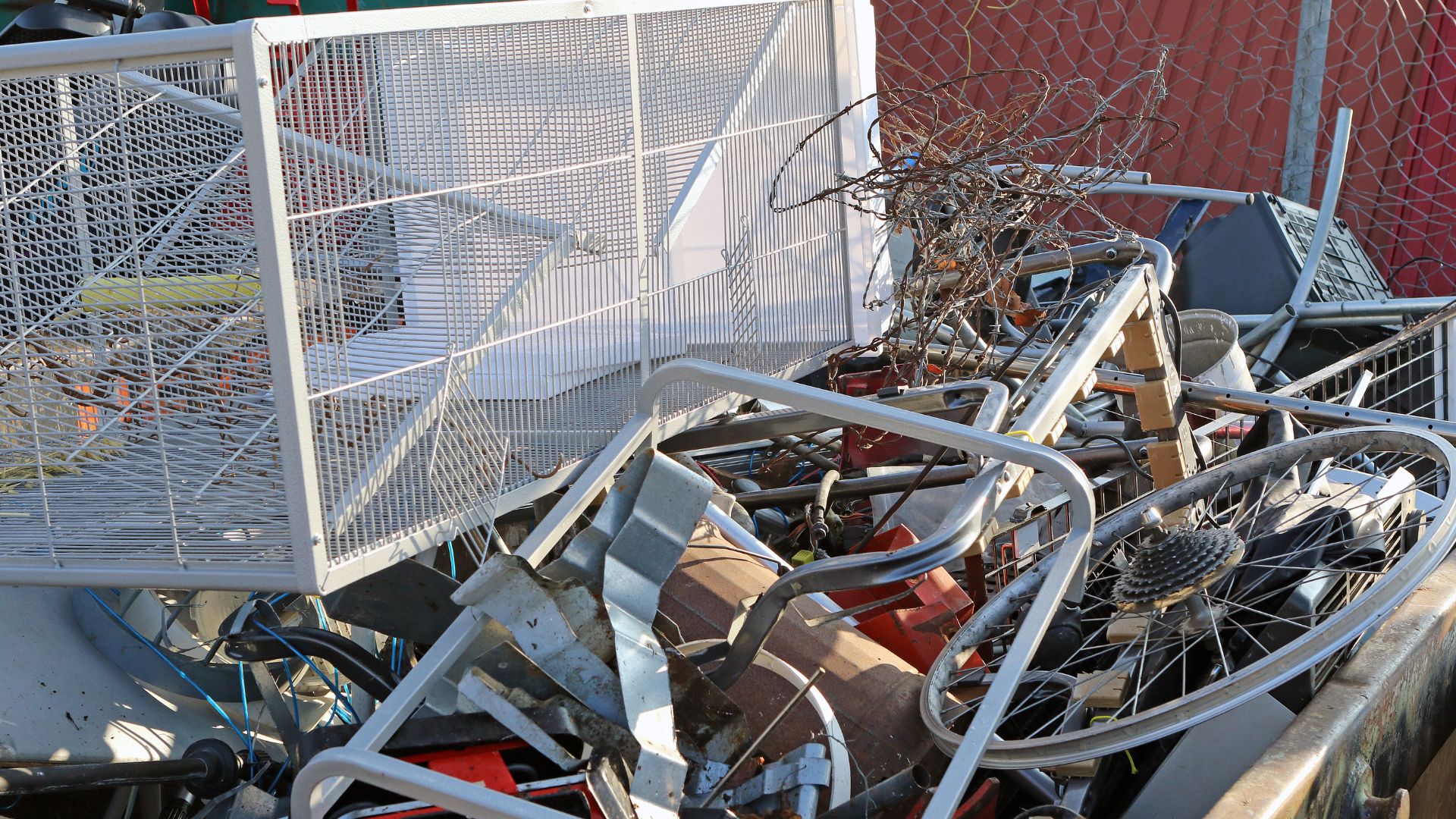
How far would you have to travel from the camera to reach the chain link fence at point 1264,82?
19.4 ft

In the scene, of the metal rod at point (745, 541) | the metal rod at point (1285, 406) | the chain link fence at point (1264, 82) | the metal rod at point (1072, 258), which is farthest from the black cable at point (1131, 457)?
the chain link fence at point (1264, 82)

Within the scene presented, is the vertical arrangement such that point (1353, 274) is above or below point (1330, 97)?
below

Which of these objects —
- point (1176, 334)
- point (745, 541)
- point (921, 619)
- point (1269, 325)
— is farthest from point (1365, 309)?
point (745, 541)

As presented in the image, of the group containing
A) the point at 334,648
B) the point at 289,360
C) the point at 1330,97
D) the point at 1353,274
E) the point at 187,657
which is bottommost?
the point at 187,657

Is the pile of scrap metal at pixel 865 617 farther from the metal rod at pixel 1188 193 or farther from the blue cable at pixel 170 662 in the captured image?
the metal rod at pixel 1188 193

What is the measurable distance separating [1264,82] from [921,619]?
498cm

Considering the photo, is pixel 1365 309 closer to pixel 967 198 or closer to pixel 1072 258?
pixel 1072 258

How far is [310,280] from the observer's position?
172 centimetres

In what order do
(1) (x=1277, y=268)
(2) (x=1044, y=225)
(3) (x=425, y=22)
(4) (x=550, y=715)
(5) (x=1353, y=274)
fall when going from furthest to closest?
1. (5) (x=1353, y=274)
2. (1) (x=1277, y=268)
3. (2) (x=1044, y=225)
4. (3) (x=425, y=22)
5. (4) (x=550, y=715)

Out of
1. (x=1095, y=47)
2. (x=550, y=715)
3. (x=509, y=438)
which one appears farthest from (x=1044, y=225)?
(x=1095, y=47)

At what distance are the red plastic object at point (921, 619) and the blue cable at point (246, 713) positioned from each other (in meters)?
1.27

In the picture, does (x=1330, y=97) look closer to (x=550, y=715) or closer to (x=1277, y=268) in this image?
(x=1277, y=268)

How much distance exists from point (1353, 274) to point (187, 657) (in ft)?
14.5

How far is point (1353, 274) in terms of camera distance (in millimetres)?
4770
